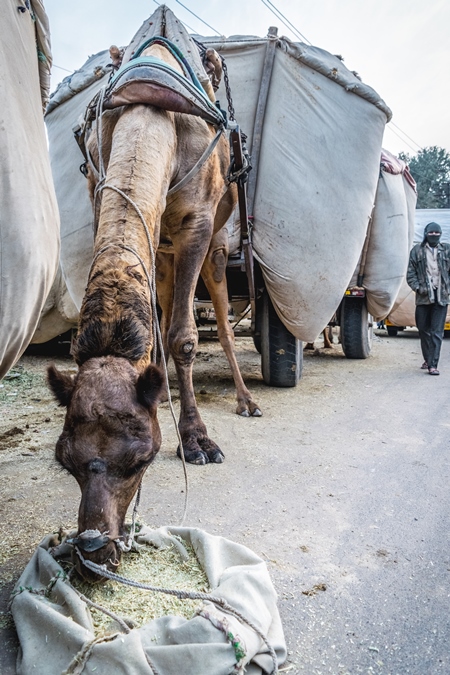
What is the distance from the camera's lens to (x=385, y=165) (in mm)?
8641

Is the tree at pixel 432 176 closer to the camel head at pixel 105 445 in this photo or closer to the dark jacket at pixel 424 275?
the dark jacket at pixel 424 275

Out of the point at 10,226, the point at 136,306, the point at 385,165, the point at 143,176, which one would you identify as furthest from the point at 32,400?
the point at 385,165

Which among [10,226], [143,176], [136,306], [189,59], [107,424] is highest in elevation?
[189,59]

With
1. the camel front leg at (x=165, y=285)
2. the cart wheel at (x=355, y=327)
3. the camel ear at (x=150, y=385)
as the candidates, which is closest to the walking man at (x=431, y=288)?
the cart wheel at (x=355, y=327)

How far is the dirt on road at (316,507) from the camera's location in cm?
184

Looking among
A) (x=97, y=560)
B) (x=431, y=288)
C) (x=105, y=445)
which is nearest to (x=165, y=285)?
(x=105, y=445)

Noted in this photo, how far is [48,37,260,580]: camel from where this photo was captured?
1778 millimetres

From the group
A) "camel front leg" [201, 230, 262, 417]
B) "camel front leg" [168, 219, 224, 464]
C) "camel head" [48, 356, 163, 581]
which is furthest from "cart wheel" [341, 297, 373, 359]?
"camel head" [48, 356, 163, 581]

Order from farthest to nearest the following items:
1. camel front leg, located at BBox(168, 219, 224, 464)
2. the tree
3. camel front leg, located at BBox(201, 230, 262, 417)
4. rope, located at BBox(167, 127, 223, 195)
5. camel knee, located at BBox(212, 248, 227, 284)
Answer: the tree, camel knee, located at BBox(212, 248, 227, 284), camel front leg, located at BBox(201, 230, 262, 417), camel front leg, located at BBox(168, 219, 224, 464), rope, located at BBox(167, 127, 223, 195)

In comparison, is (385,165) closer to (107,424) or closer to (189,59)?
(189,59)

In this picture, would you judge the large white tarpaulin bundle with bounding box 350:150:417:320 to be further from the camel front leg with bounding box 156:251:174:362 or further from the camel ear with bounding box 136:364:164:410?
the camel ear with bounding box 136:364:164:410

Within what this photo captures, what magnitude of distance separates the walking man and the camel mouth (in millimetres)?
6403

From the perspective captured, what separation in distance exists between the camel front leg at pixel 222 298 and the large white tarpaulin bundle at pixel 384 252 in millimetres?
3725

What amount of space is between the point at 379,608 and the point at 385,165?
7883 mm
